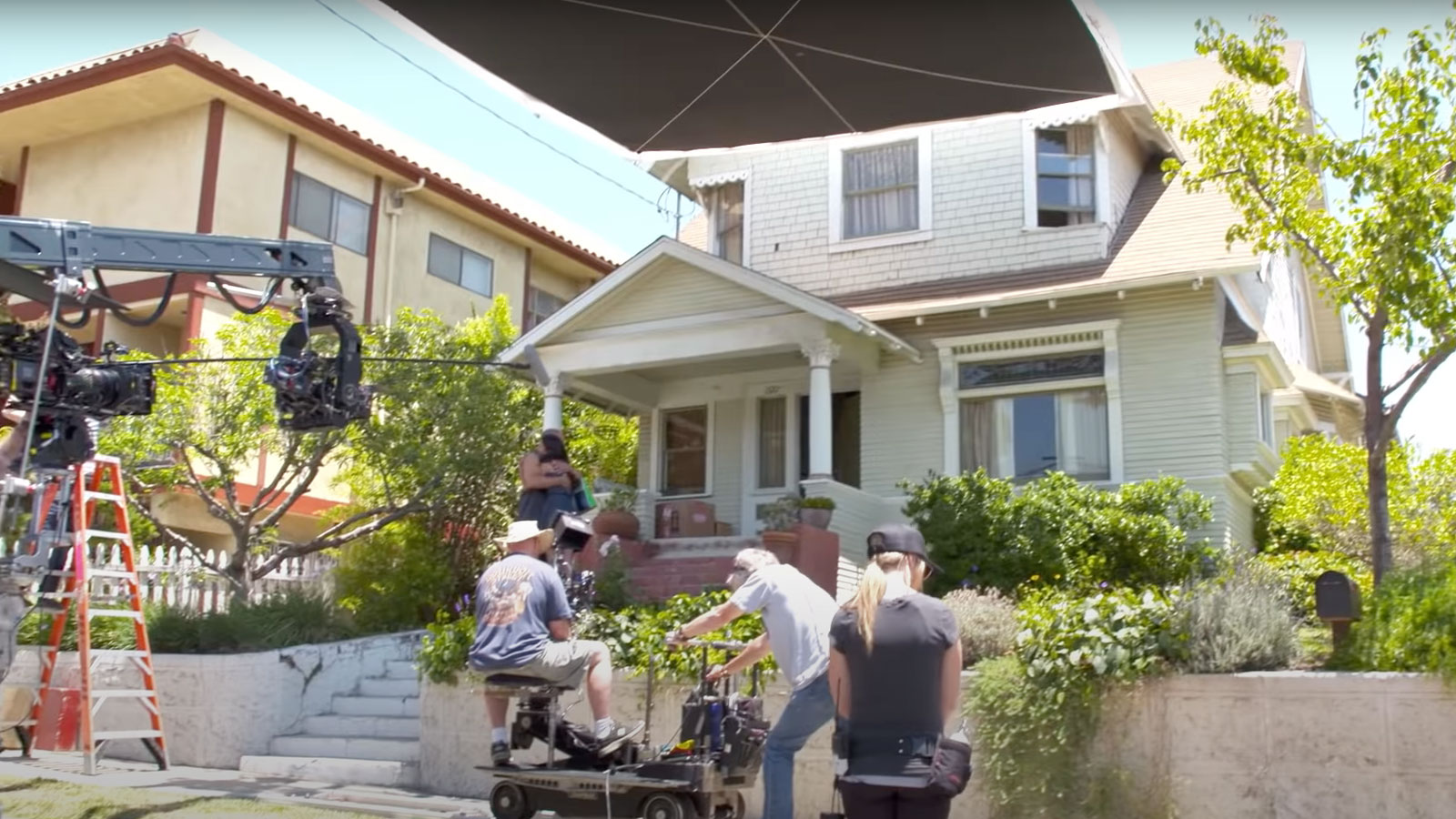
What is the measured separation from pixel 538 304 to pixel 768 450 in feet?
33.4

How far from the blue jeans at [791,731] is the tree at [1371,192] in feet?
15.0

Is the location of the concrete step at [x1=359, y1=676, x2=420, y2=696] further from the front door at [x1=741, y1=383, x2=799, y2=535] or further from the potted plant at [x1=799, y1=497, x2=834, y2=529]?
the front door at [x1=741, y1=383, x2=799, y2=535]

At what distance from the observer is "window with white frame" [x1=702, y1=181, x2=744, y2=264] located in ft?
62.1

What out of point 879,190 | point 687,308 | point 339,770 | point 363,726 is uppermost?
point 879,190

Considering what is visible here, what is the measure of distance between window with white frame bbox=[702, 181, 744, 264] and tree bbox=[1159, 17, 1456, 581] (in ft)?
27.2

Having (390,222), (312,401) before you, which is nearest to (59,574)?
(312,401)

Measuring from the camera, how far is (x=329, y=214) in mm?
22016

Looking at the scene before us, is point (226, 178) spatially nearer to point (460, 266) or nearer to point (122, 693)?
point (460, 266)

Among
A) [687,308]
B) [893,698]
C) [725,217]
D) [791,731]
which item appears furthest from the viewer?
[725,217]

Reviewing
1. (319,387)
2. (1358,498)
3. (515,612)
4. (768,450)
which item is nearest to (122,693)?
(319,387)

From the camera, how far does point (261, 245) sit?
29.7ft

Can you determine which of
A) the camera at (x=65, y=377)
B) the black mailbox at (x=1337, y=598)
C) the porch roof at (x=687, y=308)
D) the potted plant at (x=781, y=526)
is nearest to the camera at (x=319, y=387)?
the camera at (x=65, y=377)

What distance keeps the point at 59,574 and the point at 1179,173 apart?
9559mm

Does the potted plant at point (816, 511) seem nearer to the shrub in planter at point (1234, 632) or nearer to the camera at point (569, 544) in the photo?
the camera at point (569, 544)
